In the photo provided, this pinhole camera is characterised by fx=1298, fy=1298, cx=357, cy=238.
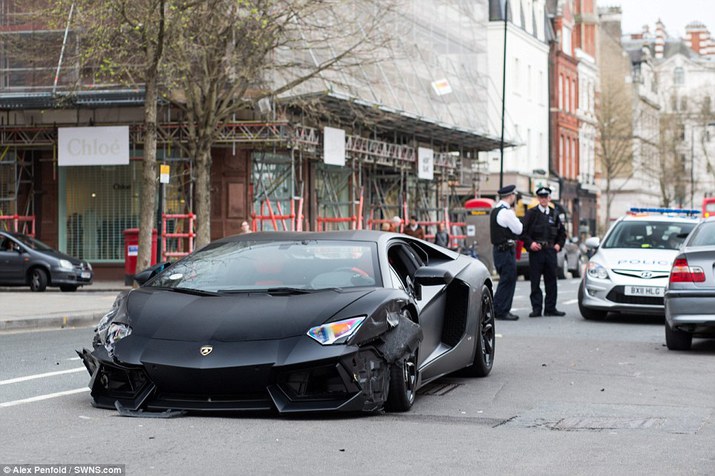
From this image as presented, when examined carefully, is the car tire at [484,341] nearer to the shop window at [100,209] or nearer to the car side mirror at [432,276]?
the car side mirror at [432,276]

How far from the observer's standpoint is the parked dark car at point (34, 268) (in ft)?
98.1

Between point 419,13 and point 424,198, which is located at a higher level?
point 419,13

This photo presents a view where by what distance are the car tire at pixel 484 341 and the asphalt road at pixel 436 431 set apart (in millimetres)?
114

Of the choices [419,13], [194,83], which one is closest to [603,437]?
[194,83]

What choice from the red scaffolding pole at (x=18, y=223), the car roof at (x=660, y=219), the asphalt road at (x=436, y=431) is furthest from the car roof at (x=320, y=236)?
the red scaffolding pole at (x=18, y=223)

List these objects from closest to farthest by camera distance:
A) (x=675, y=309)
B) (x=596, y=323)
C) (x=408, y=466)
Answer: (x=408, y=466) → (x=675, y=309) → (x=596, y=323)

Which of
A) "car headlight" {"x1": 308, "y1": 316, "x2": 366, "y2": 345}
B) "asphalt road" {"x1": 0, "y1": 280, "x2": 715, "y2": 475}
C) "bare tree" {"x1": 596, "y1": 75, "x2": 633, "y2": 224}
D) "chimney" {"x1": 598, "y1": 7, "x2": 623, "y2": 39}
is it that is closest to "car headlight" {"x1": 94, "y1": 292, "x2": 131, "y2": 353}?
"asphalt road" {"x1": 0, "y1": 280, "x2": 715, "y2": 475}

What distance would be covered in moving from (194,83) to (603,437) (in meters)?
23.2

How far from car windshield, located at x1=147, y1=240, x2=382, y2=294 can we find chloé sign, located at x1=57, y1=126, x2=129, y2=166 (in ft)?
80.7

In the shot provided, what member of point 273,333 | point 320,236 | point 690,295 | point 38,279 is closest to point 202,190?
point 38,279

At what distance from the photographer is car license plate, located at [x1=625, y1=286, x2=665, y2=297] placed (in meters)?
17.7

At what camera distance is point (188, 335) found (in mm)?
7789

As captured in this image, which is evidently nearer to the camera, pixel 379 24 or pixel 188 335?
pixel 188 335

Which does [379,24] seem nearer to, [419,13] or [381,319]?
[419,13]
